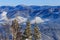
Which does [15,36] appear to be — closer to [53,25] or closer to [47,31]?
[47,31]

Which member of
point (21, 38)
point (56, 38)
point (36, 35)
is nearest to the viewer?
point (21, 38)

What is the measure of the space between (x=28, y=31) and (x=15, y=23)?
143cm

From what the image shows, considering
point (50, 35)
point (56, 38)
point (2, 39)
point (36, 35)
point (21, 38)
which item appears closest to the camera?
point (21, 38)

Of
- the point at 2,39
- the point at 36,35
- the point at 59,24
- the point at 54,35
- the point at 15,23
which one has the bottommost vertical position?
the point at 54,35

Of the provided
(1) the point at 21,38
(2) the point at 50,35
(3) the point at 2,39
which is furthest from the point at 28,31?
(2) the point at 50,35

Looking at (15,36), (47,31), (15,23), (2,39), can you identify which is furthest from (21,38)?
(47,31)

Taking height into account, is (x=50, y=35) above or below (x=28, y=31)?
below

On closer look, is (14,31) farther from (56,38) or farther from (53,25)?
(53,25)

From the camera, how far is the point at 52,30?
3711 inches

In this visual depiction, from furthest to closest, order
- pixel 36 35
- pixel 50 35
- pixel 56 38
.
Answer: pixel 50 35 < pixel 56 38 < pixel 36 35

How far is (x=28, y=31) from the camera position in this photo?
15.9 meters

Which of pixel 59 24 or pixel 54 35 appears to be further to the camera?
pixel 54 35

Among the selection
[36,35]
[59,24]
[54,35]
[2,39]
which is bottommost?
[54,35]

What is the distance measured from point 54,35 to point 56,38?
730cm
